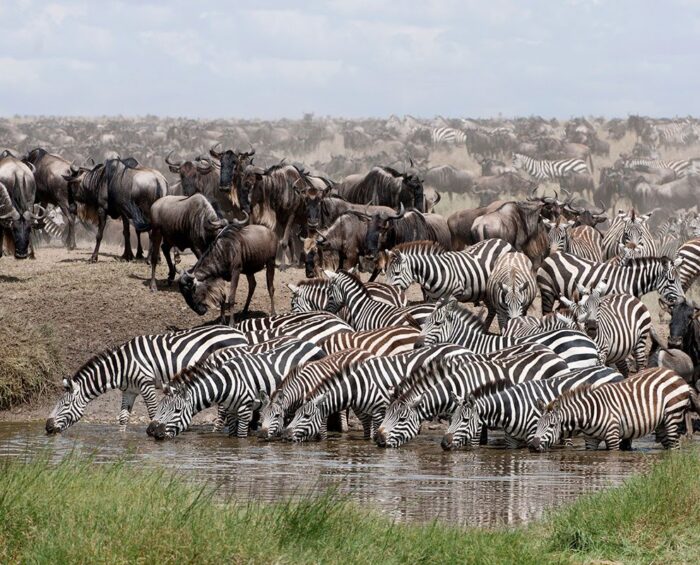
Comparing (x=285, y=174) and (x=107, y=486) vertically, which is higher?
(x=285, y=174)

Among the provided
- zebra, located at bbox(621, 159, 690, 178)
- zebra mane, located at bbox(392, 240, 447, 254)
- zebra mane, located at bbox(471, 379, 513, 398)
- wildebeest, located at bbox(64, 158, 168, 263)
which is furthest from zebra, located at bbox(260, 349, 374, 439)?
zebra, located at bbox(621, 159, 690, 178)

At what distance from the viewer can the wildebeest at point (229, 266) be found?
19.3 metres

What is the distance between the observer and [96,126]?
6750cm

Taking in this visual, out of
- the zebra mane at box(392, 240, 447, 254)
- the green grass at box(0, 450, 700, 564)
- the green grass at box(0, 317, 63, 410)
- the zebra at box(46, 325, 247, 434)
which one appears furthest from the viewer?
the zebra mane at box(392, 240, 447, 254)

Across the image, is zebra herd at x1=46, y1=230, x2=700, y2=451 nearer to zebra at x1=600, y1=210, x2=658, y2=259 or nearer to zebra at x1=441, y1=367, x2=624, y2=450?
zebra at x1=441, y1=367, x2=624, y2=450

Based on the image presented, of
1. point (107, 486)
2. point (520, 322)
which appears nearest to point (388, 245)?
point (520, 322)

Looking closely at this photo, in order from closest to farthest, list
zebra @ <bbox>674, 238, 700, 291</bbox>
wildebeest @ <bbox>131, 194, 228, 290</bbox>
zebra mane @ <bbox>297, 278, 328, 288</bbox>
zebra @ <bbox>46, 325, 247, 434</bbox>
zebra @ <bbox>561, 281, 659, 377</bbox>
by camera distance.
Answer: zebra @ <bbox>46, 325, 247, 434</bbox>, zebra @ <bbox>561, 281, 659, 377</bbox>, zebra mane @ <bbox>297, 278, 328, 288</bbox>, zebra @ <bbox>674, 238, 700, 291</bbox>, wildebeest @ <bbox>131, 194, 228, 290</bbox>

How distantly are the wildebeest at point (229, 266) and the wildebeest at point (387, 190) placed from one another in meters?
5.55

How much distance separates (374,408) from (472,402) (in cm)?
132

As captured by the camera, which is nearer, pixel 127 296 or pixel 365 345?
pixel 365 345

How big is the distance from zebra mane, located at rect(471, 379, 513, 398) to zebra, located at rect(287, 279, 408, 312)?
4.61m

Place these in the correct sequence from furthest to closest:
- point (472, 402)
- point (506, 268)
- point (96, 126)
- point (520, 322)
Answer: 1. point (96, 126)
2. point (506, 268)
3. point (520, 322)
4. point (472, 402)

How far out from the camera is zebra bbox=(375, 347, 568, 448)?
13961 millimetres

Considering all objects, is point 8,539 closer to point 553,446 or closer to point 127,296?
point 553,446
